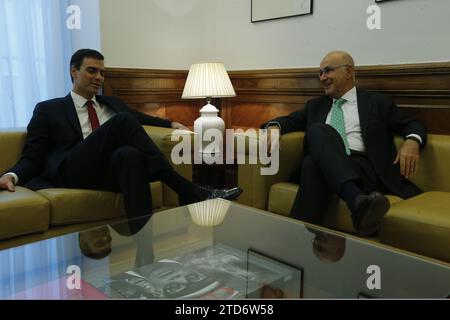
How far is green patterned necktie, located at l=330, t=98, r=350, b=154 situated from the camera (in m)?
2.14

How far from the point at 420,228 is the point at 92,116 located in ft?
5.52

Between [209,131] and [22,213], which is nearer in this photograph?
[22,213]

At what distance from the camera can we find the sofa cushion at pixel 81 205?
1771mm

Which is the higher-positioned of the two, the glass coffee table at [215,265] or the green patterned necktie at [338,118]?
the green patterned necktie at [338,118]

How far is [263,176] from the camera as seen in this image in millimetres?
2053

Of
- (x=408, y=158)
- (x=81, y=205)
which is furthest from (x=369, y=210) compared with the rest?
(x=81, y=205)

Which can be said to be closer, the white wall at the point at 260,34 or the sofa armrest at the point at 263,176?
the sofa armrest at the point at 263,176

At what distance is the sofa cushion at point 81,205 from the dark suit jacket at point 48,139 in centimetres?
18

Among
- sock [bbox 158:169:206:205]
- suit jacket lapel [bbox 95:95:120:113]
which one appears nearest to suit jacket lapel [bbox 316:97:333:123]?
sock [bbox 158:169:206:205]

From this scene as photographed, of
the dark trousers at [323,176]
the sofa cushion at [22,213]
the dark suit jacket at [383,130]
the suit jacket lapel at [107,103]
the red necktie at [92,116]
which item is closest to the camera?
the sofa cushion at [22,213]

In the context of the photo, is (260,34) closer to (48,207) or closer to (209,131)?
(209,131)

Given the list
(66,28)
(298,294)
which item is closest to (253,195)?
(298,294)

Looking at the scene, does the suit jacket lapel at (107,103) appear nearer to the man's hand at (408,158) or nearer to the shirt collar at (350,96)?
the shirt collar at (350,96)

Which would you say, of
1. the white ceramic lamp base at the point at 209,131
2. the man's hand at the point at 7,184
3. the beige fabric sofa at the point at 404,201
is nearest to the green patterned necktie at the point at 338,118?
the beige fabric sofa at the point at 404,201
